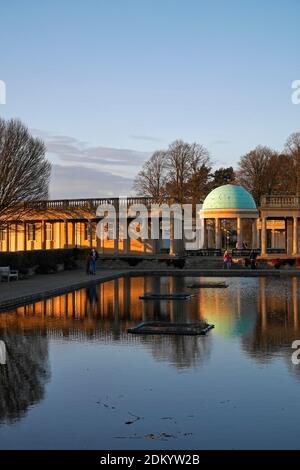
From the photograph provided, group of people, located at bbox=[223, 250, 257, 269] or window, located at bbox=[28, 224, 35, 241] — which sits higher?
window, located at bbox=[28, 224, 35, 241]

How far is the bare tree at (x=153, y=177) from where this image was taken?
67.1m

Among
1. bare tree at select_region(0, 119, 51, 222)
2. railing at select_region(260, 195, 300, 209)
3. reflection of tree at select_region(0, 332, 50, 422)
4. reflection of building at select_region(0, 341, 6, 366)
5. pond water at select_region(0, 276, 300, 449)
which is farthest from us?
railing at select_region(260, 195, 300, 209)

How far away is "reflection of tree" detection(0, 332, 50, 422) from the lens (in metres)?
8.75

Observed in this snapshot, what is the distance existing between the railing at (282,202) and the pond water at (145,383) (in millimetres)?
35848

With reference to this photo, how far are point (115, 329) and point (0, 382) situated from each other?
604cm

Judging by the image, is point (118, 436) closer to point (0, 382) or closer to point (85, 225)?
point (0, 382)

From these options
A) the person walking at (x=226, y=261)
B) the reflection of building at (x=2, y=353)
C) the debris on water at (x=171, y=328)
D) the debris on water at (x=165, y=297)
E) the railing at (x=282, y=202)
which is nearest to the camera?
the reflection of building at (x=2, y=353)

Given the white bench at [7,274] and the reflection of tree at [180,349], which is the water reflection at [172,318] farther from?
the white bench at [7,274]

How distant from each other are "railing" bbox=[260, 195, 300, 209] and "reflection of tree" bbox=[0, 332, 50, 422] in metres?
41.1

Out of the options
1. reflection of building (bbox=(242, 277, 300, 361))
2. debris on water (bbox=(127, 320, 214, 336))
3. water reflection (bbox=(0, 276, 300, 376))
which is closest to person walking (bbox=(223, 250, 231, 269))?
water reflection (bbox=(0, 276, 300, 376))

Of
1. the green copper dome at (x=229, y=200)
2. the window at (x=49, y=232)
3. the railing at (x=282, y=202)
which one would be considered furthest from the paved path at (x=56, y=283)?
the window at (x=49, y=232)

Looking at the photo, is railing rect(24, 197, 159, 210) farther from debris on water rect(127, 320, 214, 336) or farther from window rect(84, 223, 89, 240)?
debris on water rect(127, 320, 214, 336)
